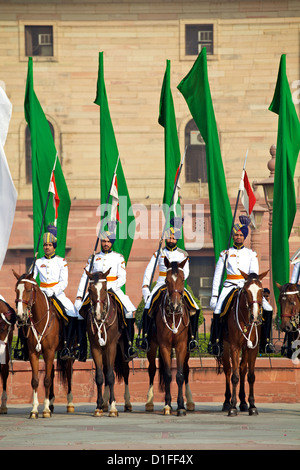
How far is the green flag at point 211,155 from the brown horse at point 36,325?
447cm

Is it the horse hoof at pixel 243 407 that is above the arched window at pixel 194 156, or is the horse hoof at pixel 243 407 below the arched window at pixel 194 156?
below

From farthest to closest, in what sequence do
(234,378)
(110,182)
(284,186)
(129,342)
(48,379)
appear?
→ 1. (110,182)
2. (284,186)
3. (129,342)
4. (48,379)
5. (234,378)

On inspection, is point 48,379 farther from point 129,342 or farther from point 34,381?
point 129,342

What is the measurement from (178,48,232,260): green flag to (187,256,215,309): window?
46.0 ft

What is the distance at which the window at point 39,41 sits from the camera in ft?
117

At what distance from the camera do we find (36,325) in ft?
55.0

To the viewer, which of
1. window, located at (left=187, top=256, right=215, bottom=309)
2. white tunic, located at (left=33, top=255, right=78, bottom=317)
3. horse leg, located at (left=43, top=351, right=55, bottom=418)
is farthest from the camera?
window, located at (left=187, top=256, right=215, bottom=309)

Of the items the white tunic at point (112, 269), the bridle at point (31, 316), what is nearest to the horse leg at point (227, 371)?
the white tunic at point (112, 269)

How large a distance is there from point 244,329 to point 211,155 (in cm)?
516

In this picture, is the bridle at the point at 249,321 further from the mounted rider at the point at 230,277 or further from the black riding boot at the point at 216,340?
the black riding boot at the point at 216,340

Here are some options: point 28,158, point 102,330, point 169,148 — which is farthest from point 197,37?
point 102,330

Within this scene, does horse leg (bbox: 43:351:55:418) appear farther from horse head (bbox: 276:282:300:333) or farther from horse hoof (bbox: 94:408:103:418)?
horse head (bbox: 276:282:300:333)

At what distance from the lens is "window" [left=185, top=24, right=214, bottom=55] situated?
35719 mm

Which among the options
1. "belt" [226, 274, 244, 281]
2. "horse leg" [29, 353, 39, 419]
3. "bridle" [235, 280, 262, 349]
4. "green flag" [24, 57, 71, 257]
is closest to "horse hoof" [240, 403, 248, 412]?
"bridle" [235, 280, 262, 349]
